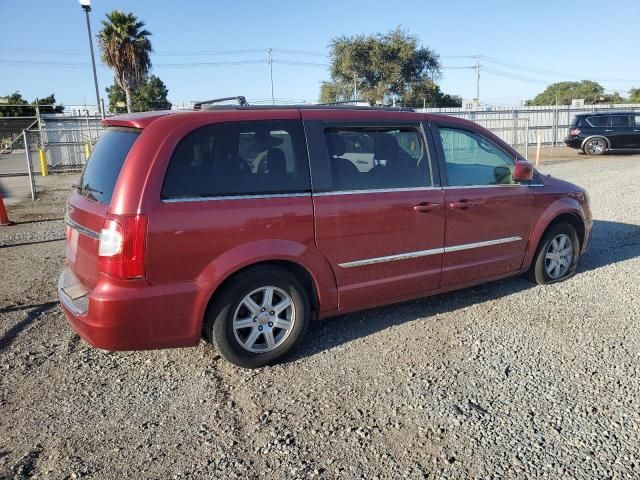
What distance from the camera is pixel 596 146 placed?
818 inches

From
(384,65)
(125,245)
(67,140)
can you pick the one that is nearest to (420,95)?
(384,65)

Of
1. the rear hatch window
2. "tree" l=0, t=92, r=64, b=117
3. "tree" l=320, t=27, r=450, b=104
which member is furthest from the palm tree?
the rear hatch window

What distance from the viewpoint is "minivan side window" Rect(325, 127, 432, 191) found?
388cm

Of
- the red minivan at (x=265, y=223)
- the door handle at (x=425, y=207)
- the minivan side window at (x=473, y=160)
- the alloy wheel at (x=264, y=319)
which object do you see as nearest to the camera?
the red minivan at (x=265, y=223)

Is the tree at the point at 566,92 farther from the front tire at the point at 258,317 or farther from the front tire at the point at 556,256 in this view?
the front tire at the point at 258,317

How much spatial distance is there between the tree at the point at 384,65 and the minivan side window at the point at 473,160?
35.5 m

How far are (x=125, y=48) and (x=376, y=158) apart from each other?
26888 millimetres

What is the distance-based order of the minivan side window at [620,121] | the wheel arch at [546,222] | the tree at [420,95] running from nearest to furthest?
the wheel arch at [546,222] < the minivan side window at [620,121] < the tree at [420,95]

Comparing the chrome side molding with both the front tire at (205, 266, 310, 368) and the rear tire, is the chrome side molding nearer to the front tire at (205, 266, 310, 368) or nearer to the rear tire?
the front tire at (205, 266, 310, 368)

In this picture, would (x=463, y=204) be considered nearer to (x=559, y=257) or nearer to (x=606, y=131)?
(x=559, y=257)

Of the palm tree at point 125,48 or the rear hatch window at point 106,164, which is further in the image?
the palm tree at point 125,48

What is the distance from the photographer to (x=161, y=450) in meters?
2.79

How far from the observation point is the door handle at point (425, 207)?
415 cm

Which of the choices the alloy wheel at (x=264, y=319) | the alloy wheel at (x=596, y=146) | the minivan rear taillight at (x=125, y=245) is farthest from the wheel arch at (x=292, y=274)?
the alloy wheel at (x=596, y=146)
